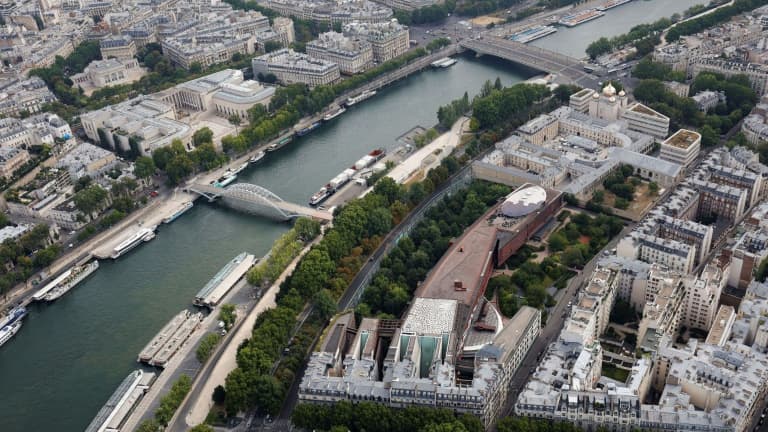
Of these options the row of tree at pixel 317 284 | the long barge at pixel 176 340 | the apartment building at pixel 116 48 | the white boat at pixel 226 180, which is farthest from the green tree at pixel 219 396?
the apartment building at pixel 116 48

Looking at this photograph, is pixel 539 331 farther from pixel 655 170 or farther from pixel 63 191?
pixel 63 191

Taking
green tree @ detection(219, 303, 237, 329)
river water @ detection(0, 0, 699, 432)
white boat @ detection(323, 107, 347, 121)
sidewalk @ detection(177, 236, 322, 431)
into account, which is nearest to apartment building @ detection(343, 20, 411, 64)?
river water @ detection(0, 0, 699, 432)

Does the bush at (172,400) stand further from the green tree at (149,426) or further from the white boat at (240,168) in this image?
the white boat at (240,168)

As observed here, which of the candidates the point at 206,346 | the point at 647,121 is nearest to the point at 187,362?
the point at 206,346

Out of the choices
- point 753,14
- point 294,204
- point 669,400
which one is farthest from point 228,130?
point 753,14

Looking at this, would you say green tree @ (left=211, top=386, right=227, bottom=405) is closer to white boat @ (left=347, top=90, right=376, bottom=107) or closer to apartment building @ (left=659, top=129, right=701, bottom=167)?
apartment building @ (left=659, top=129, right=701, bottom=167)
